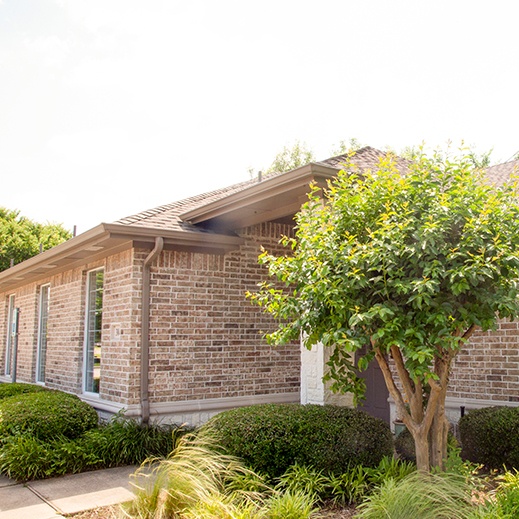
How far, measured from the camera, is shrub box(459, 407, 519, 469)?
5.56 m

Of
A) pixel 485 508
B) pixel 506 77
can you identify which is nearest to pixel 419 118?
pixel 506 77

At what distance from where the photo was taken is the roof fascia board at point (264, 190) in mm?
6133

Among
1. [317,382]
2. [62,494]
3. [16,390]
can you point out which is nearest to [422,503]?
[317,382]

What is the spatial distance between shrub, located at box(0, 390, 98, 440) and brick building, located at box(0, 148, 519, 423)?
2.11ft

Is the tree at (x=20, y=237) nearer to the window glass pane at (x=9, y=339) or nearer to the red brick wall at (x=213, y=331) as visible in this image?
the window glass pane at (x=9, y=339)

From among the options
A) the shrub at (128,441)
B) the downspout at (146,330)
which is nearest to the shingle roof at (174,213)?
the downspout at (146,330)

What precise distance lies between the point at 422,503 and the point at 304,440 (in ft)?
4.77

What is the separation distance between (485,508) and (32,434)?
527 centimetres

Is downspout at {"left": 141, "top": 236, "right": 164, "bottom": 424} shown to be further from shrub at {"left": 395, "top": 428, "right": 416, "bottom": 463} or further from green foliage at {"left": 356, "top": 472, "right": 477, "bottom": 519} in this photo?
green foliage at {"left": 356, "top": 472, "right": 477, "bottom": 519}

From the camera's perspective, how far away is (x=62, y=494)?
18.5ft

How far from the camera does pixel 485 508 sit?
3.86 m

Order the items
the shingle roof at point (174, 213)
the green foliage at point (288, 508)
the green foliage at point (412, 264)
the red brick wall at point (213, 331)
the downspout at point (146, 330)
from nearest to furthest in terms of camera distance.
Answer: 1. the green foliage at point (288, 508)
2. the green foliage at point (412, 264)
3. the downspout at point (146, 330)
4. the shingle roof at point (174, 213)
5. the red brick wall at point (213, 331)

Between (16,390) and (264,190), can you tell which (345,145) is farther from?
(264,190)

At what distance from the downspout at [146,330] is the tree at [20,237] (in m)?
17.4
